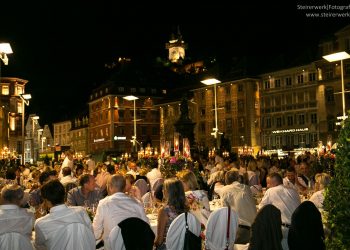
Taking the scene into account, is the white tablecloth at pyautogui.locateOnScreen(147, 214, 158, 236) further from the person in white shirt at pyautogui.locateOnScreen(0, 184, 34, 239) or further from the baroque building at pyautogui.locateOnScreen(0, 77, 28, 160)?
the baroque building at pyautogui.locateOnScreen(0, 77, 28, 160)

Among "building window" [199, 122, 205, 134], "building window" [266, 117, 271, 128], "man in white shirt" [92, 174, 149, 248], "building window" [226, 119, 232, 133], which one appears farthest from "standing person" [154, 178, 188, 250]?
"building window" [199, 122, 205, 134]

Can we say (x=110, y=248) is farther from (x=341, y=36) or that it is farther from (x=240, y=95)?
(x=240, y=95)

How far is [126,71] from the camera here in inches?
3834

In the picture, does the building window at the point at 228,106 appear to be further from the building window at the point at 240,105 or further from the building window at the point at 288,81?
the building window at the point at 288,81

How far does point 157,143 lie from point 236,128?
94.3 ft

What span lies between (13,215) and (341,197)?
3.96 m

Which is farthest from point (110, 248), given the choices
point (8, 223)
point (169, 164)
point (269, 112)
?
point (269, 112)

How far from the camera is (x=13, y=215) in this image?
604cm

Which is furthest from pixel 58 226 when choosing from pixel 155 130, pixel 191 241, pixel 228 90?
pixel 155 130

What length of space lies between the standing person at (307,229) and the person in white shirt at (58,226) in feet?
11.2

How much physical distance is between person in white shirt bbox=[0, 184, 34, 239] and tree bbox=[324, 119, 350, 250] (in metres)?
3.73

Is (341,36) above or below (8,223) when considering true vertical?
above

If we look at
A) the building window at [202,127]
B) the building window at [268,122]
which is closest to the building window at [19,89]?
the building window at [202,127]

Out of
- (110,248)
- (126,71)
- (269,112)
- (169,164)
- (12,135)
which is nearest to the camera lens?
(110,248)
